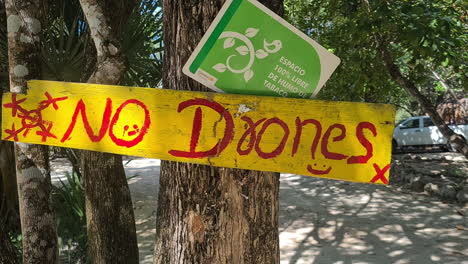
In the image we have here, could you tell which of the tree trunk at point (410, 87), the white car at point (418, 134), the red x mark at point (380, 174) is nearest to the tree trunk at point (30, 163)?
the red x mark at point (380, 174)

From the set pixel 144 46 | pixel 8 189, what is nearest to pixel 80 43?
pixel 144 46

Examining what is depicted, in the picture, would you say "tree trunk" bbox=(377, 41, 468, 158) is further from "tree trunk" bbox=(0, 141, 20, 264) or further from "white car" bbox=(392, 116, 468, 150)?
"white car" bbox=(392, 116, 468, 150)

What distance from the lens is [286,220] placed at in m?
5.87

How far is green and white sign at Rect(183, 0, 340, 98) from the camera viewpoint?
106cm

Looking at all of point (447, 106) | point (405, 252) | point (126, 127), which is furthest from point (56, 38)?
point (447, 106)

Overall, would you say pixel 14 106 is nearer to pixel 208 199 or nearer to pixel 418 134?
pixel 208 199

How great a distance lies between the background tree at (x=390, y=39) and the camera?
10.5ft

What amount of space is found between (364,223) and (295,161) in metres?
5.01

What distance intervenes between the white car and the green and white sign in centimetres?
1228

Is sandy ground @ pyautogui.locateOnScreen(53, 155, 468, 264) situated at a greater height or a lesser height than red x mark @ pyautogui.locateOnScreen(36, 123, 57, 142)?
lesser

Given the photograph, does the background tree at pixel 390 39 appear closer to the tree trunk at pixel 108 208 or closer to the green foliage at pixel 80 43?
the green foliage at pixel 80 43

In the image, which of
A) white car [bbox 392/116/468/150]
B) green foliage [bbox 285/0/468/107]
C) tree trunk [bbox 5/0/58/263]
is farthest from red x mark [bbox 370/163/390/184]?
white car [bbox 392/116/468/150]

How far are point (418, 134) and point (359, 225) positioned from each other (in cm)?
822

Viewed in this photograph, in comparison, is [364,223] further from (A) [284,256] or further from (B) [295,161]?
(B) [295,161]
